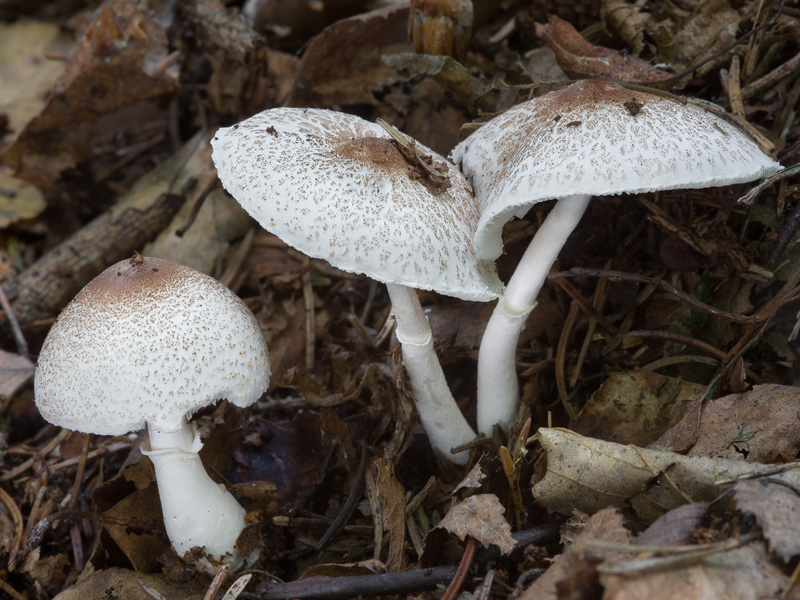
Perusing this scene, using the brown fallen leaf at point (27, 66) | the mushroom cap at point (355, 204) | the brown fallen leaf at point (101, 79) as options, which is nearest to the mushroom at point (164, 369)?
the mushroom cap at point (355, 204)

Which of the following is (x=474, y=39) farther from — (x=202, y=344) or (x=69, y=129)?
(x=69, y=129)

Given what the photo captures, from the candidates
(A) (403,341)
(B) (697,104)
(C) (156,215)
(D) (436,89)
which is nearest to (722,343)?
(B) (697,104)

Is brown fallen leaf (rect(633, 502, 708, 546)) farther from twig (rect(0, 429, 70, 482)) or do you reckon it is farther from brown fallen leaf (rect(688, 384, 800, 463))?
twig (rect(0, 429, 70, 482))

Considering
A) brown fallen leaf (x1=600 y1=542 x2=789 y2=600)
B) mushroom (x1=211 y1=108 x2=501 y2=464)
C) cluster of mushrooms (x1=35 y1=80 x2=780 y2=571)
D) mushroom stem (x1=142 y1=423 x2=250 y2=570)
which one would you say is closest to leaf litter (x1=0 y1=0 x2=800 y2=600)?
brown fallen leaf (x1=600 y1=542 x2=789 y2=600)

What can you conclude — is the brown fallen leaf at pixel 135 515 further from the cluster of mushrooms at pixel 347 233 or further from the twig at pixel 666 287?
the twig at pixel 666 287

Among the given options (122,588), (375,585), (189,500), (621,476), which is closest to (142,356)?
(189,500)
